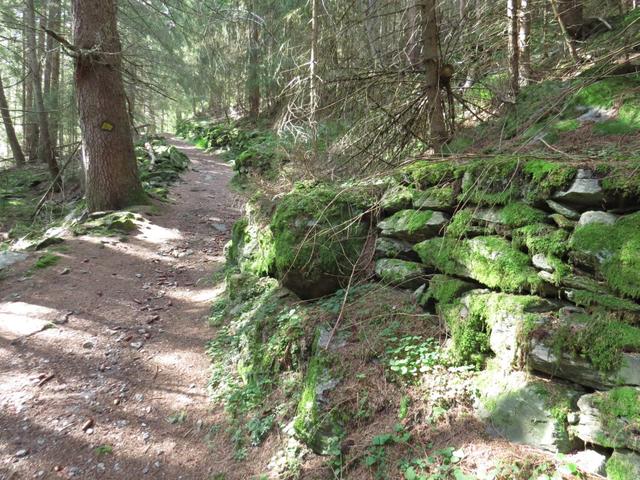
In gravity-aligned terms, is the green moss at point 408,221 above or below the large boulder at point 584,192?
below

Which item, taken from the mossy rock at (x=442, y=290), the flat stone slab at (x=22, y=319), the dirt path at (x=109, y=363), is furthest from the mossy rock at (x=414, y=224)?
the flat stone slab at (x=22, y=319)

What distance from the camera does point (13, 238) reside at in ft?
34.5

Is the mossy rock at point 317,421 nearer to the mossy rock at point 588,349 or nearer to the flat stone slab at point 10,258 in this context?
the mossy rock at point 588,349

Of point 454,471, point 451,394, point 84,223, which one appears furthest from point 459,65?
point 84,223

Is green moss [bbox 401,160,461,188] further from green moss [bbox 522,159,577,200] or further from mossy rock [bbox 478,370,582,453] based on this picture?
mossy rock [bbox 478,370,582,453]

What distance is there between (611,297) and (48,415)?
200 inches

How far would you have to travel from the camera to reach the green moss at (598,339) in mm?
2268

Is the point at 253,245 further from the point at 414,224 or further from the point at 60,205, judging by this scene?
the point at 60,205

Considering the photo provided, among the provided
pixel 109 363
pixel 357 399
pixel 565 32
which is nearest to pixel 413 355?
pixel 357 399

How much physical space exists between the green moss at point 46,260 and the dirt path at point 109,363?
0.16m

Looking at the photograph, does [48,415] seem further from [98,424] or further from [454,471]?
[454,471]

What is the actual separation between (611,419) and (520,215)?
4.88ft

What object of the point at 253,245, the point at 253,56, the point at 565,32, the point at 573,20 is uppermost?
the point at 253,56

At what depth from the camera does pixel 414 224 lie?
3.95 meters
